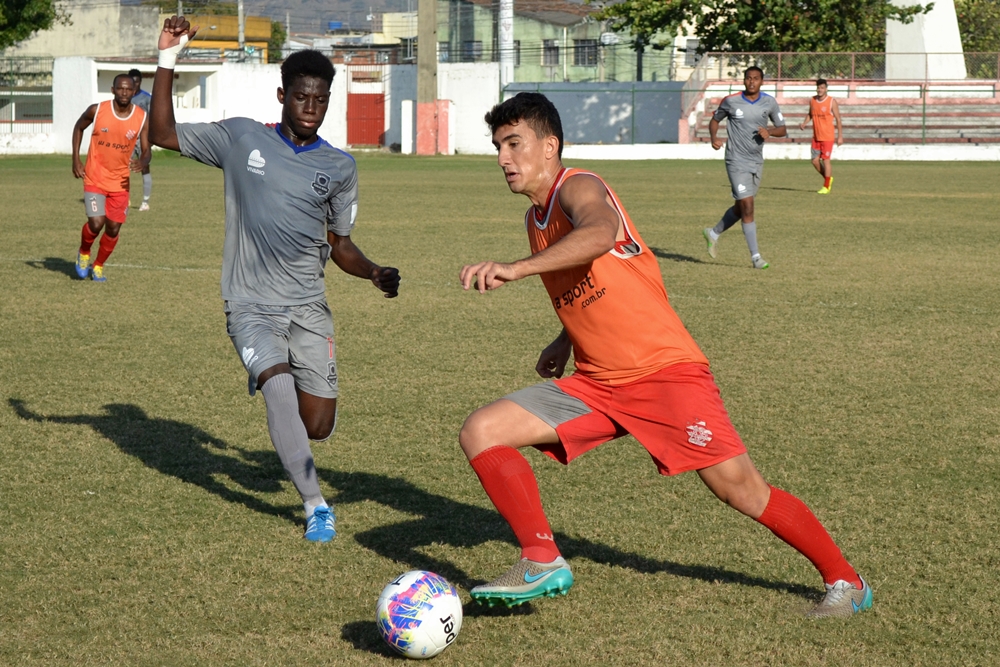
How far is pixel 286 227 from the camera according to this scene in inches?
212

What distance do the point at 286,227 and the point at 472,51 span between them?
7789 centimetres

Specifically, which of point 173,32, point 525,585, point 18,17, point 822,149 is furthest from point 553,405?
point 18,17

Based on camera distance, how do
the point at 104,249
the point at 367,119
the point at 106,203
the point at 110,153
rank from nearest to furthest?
1. the point at 110,153
2. the point at 106,203
3. the point at 104,249
4. the point at 367,119

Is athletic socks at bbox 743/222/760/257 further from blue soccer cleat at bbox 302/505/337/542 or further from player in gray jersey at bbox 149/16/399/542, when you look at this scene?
blue soccer cleat at bbox 302/505/337/542

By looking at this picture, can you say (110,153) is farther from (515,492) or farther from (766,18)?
(766,18)

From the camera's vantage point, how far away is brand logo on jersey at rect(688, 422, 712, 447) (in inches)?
161

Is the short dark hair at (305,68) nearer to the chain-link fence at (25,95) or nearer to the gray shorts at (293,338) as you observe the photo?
the gray shorts at (293,338)

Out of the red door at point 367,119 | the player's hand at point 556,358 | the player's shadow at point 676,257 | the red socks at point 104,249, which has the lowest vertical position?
the player's shadow at point 676,257

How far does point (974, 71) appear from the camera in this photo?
4634cm

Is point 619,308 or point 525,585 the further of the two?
point 619,308

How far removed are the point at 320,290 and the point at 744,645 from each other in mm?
2576

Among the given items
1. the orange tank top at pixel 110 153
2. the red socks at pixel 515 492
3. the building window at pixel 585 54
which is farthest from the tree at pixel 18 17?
the red socks at pixel 515 492

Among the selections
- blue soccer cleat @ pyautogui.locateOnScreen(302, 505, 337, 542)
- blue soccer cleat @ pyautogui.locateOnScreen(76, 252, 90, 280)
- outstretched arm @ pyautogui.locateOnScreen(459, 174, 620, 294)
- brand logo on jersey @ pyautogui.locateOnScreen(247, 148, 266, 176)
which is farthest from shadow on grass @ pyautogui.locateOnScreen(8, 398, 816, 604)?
blue soccer cleat @ pyautogui.locateOnScreen(76, 252, 90, 280)

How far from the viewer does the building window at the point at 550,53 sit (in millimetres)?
78875
